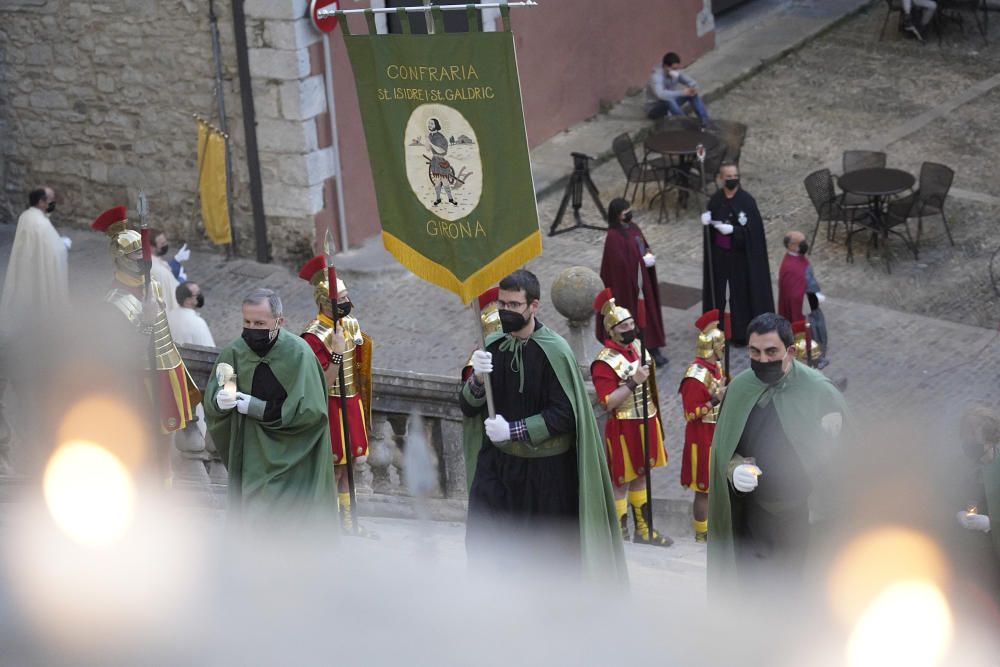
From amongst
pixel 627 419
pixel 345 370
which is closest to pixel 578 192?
pixel 627 419

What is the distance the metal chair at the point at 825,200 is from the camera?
52.5 feet

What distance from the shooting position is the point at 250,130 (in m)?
16.0

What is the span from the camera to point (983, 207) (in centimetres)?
1688

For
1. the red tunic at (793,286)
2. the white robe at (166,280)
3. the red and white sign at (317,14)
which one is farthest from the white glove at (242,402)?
the red and white sign at (317,14)

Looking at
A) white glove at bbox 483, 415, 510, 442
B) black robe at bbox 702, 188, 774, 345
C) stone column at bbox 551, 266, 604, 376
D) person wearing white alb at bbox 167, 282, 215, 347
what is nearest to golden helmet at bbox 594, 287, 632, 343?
stone column at bbox 551, 266, 604, 376

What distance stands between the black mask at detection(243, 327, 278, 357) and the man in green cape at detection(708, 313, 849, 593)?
7.30ft

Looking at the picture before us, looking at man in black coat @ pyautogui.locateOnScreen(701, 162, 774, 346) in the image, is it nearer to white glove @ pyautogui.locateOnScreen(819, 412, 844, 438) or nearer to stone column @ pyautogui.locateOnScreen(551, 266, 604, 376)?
stone column @ pyautogui.locateOnScreen(551, 266, 604, 376)

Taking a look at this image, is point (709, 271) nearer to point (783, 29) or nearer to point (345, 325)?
point (345, 325)

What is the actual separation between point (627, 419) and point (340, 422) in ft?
5.49

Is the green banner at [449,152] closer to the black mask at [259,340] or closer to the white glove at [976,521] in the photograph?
the black mask at [259,340]

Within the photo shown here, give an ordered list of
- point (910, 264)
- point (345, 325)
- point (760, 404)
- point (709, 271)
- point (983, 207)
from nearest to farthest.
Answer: point (760, 404) < point (345, 325) < point (709, 271) < point (910, 264) < point (983, 207)

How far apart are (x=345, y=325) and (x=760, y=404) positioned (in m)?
2.88

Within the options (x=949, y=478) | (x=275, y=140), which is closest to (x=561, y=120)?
(x=275, y=140)

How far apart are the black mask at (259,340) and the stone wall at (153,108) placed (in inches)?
286
